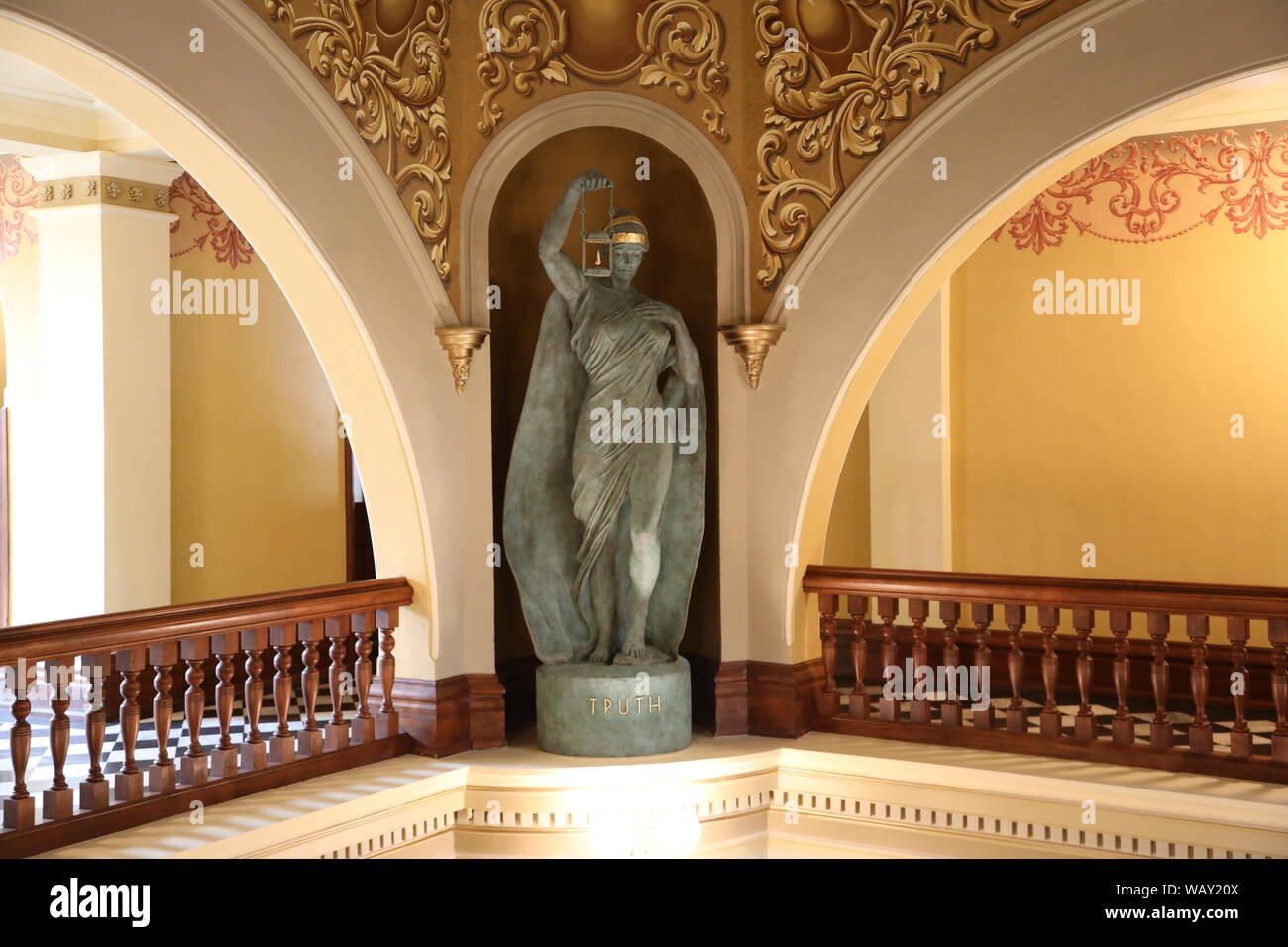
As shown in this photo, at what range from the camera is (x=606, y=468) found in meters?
6.27

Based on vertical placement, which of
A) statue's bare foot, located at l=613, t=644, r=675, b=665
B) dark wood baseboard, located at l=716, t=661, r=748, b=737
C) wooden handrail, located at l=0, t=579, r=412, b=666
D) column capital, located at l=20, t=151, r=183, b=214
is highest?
column capital, located at l=20, t=151, r=183, b=214

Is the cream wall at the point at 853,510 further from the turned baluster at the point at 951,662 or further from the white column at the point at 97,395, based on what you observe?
the white column at the point at 97,395

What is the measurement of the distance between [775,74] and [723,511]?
212cm

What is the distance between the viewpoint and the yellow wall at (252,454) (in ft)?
27.7

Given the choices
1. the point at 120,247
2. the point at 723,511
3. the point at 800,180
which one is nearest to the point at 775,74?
the point at 800,180

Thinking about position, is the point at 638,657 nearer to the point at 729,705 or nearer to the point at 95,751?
the point at 729,705

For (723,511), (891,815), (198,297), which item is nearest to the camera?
(891,815)

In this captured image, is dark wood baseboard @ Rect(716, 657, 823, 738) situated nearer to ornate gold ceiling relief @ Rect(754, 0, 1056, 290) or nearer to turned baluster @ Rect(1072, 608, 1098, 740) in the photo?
turned baluster @ Rect(1072, 608, 1098, 740)

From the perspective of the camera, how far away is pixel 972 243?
20.5ft

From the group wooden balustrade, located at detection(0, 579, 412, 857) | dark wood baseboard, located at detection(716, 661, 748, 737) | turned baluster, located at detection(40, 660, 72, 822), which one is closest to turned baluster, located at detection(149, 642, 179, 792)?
wooden balustrade, located at detection(0, 579, 412, 857)

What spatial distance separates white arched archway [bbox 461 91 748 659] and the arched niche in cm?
8

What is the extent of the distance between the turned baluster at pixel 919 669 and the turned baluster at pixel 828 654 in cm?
38

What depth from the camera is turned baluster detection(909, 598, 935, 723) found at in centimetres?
636

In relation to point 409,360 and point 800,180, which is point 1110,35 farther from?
point 409,360
